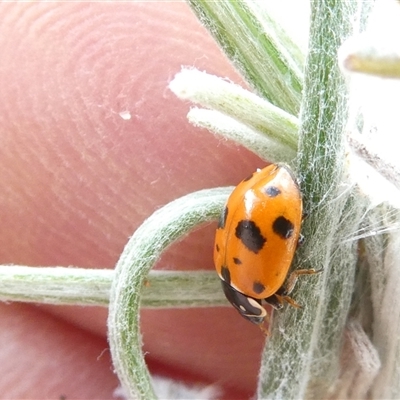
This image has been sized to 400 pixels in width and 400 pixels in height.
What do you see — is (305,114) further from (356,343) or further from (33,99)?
(33,99)

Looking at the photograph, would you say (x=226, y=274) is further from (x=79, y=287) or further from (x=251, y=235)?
(x=79, y=287)

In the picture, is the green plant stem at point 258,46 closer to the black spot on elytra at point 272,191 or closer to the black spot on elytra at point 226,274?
the black spot on elytra at point 272,191

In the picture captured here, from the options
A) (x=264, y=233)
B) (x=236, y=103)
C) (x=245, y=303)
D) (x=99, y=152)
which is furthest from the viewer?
(x=99, y=152)

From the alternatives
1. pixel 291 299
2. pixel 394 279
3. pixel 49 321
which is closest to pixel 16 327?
pixel 49 321

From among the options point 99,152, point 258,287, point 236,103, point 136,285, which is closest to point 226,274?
point 258,287

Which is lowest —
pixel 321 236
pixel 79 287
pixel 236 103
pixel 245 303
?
pixel 245 303

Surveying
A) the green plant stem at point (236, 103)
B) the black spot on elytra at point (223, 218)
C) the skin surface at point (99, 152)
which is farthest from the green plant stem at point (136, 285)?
the skin surface at point (99, 152)
